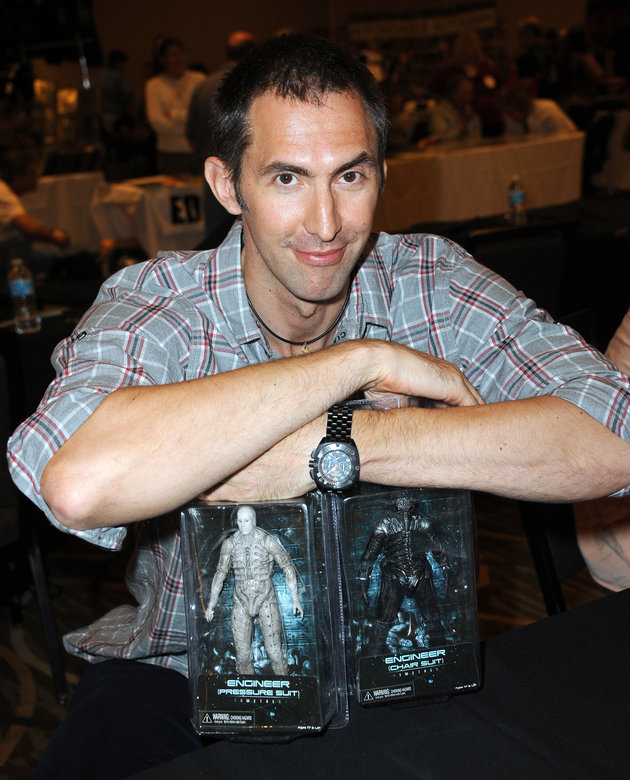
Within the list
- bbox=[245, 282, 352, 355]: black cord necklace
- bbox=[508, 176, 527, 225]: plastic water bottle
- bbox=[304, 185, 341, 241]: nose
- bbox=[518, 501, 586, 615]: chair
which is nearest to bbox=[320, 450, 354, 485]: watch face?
bbox=[304, 185, 341, 241]: nose

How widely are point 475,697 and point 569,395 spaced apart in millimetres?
502

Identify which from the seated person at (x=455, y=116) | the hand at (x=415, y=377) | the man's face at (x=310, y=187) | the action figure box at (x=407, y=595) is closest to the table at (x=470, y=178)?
the seated person at (x=455, y=116)

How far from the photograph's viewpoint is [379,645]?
3.13 ft

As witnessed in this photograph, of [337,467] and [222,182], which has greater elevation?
[222,182]

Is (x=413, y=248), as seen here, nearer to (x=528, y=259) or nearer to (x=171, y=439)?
(x=171, y=439)

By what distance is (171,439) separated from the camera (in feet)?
3.62

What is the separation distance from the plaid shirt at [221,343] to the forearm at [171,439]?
78mm

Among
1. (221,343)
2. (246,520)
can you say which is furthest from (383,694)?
(221,343)

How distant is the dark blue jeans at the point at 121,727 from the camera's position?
1.18m

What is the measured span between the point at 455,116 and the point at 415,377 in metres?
6.65

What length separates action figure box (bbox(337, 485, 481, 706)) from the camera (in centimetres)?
94

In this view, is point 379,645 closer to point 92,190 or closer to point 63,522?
point 63,522

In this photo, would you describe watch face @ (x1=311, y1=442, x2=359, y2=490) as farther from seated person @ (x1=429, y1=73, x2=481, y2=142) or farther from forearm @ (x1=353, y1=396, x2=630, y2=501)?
seated person @ (x1=429, y1=73, x2=481, y2=142)

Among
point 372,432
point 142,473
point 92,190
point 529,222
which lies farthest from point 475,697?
point 92,190
